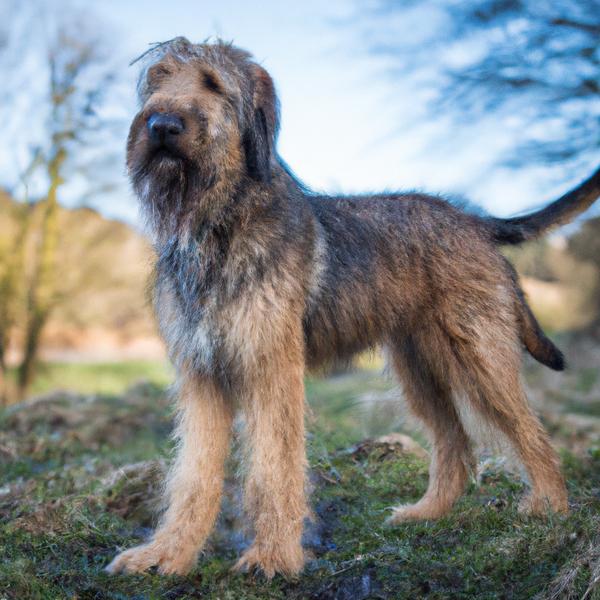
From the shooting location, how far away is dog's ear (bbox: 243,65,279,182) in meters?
3.82

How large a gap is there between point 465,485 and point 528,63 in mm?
5591

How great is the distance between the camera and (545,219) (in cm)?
490

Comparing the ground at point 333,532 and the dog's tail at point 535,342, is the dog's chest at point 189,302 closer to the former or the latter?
the ground at point 333,532

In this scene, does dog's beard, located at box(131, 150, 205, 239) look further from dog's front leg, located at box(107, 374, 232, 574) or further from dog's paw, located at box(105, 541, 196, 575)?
dog's paw, located at box(105, 541, 196, 575)

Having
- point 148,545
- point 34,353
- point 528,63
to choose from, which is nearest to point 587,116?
point 528,63

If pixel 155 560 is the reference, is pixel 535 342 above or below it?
above

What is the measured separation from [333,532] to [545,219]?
2.61 meters

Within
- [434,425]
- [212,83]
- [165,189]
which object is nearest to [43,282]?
[434,425]

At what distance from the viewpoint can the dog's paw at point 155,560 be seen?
3820mm

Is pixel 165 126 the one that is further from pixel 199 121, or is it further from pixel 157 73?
pixel 157 73

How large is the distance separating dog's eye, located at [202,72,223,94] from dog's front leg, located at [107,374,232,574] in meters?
1.65

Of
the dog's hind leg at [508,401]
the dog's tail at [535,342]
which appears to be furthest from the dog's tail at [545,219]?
the dog's hind leg at [508,401]

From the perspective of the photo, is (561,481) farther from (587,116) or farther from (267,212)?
(587,116)

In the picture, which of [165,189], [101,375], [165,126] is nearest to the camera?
[165,126]
